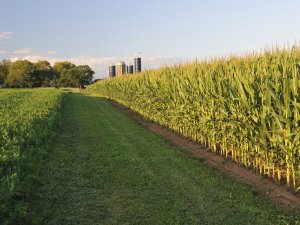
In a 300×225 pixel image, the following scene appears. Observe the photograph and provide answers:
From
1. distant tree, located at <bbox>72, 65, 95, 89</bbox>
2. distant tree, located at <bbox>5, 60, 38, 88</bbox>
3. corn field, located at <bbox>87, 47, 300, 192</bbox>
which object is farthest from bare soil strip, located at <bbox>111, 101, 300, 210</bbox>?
distant tree, located at <bbox>72, 65, 95, 89</bbox>

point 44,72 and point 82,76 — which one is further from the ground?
point 44,72

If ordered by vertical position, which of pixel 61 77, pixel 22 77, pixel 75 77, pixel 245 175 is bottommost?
pixel 245 175

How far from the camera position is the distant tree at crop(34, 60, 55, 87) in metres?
114

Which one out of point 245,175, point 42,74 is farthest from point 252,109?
point 42,74

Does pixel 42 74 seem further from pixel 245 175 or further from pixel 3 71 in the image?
pixel 245 175

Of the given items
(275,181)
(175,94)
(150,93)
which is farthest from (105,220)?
(150,93)

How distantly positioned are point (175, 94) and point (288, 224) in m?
8.81

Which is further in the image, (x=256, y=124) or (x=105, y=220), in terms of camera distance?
(x=256, y=124)

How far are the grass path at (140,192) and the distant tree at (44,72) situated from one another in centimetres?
10620

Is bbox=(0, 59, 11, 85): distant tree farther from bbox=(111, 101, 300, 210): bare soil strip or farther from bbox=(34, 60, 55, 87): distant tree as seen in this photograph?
bbox=(111, 101, 300, 210): bare soil strip

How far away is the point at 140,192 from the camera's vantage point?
23.3ft

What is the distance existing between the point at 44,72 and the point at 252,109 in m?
120

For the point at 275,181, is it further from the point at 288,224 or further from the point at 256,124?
the point at 288,224

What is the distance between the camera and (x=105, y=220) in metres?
5.71
